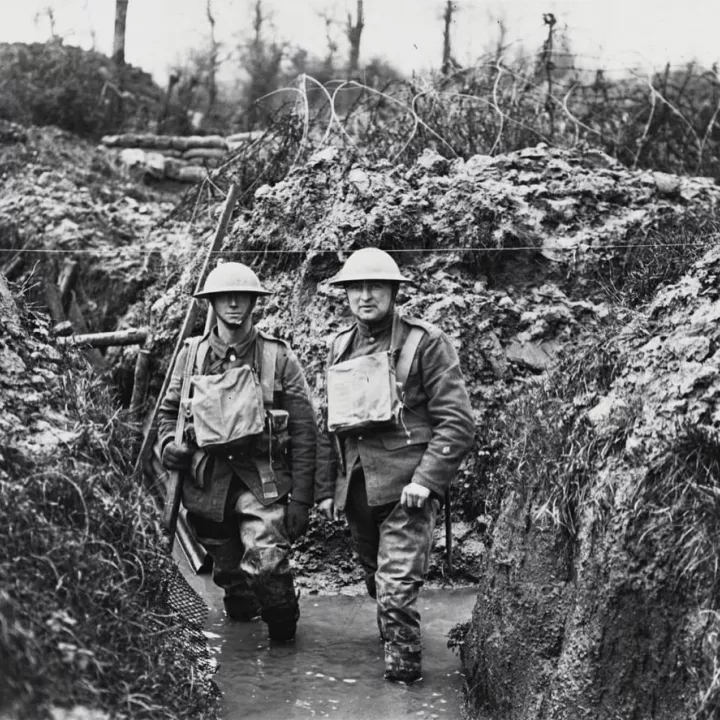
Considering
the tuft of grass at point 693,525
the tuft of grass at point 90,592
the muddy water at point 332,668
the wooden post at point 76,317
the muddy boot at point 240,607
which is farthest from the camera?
the wooden post at point 76,317

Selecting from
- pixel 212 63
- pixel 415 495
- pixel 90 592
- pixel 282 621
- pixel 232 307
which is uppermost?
pixel 212 63

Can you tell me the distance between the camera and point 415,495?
4.95 meters

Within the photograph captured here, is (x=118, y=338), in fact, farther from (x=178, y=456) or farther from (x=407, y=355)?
(x=407, y=355)

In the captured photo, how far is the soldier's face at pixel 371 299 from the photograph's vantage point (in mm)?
5195

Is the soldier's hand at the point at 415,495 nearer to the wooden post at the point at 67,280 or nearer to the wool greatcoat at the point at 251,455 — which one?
the wool greatcoat at the point at 251,455

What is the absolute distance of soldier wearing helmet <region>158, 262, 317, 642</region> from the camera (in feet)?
17.4

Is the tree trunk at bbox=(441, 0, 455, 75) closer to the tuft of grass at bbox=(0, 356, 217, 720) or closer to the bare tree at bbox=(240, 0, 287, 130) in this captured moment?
the bare tree at bbox=(240, 0, 287, 130)

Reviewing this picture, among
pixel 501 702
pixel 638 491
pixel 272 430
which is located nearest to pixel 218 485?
pixel 272 430

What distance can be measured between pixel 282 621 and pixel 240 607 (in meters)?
0.50

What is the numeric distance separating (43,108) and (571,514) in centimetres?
1615

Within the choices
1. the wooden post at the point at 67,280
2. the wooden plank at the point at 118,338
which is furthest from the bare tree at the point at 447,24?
the wooden plank at the point at 118,338

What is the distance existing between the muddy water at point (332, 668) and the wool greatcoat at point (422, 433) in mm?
955

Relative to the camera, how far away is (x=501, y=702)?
4.57m

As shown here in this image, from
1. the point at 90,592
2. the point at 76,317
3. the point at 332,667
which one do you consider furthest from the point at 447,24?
the point at 90,592
